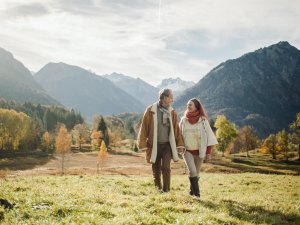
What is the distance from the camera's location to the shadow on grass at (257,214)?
10.1 m

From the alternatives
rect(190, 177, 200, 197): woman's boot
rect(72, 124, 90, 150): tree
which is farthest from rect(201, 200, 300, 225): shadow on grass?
rect(72, 124, 90, 150): tree

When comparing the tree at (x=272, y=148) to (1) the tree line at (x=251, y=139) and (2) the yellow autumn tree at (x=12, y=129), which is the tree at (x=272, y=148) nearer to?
(1) the tree line at (x=251, y=139)

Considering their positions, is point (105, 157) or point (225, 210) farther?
point (105, 157)

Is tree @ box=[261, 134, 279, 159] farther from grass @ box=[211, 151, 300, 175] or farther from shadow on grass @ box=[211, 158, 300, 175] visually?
shadow on grass @ box=[211, 158, 300, 175]

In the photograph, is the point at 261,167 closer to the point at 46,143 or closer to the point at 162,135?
the point at 162,135

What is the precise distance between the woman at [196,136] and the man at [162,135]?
0.44m

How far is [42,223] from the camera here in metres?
7.99

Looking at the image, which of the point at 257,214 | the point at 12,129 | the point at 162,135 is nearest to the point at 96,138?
the point at 12,129

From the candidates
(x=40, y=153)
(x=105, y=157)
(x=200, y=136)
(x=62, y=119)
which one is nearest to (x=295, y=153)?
(x=105, y=157)

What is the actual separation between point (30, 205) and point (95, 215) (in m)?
2.04

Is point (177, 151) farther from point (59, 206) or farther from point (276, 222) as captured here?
point (59, 206)

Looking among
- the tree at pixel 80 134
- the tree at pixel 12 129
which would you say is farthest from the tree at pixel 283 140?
the tree at pixel 12 129

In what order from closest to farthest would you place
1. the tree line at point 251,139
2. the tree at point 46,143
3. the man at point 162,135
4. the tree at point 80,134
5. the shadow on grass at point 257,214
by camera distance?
1. the shadow on grass at point 257,214
2. the man at point 162,135
3. the tree line at point 251,139
4. the tree at point 46,143
5. the tree at point 80,134

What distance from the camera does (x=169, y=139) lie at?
13180 mm
